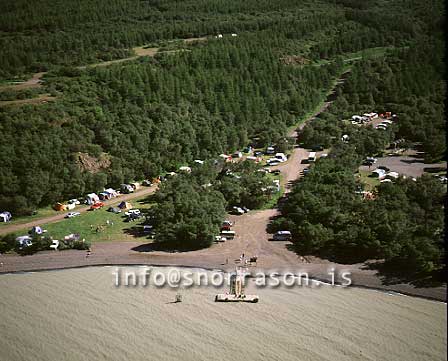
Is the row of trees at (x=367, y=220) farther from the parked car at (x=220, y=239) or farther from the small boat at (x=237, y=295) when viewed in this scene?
the small boat at (x=237, y=295)

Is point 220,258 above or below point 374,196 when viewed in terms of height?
below

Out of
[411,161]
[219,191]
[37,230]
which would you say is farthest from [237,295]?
[411,161]

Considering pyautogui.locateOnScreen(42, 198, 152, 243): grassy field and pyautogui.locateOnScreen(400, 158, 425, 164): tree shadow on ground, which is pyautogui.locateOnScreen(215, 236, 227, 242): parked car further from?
pyautogui.locateOnScreen(400, 158, 425, 164): tree shadow on ground

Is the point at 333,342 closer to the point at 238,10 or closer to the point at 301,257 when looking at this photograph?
the point at 301,257

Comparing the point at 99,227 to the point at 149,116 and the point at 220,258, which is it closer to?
the point at 220,258

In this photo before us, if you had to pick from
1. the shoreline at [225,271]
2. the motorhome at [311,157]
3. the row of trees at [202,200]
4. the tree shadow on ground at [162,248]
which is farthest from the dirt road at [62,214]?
the motorhome at [311,157]

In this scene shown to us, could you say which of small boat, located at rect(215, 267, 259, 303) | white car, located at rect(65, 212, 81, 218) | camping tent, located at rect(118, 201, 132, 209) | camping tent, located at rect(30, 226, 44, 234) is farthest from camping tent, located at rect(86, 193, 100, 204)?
small boat, located at rect(215, 267, 259, 303)
